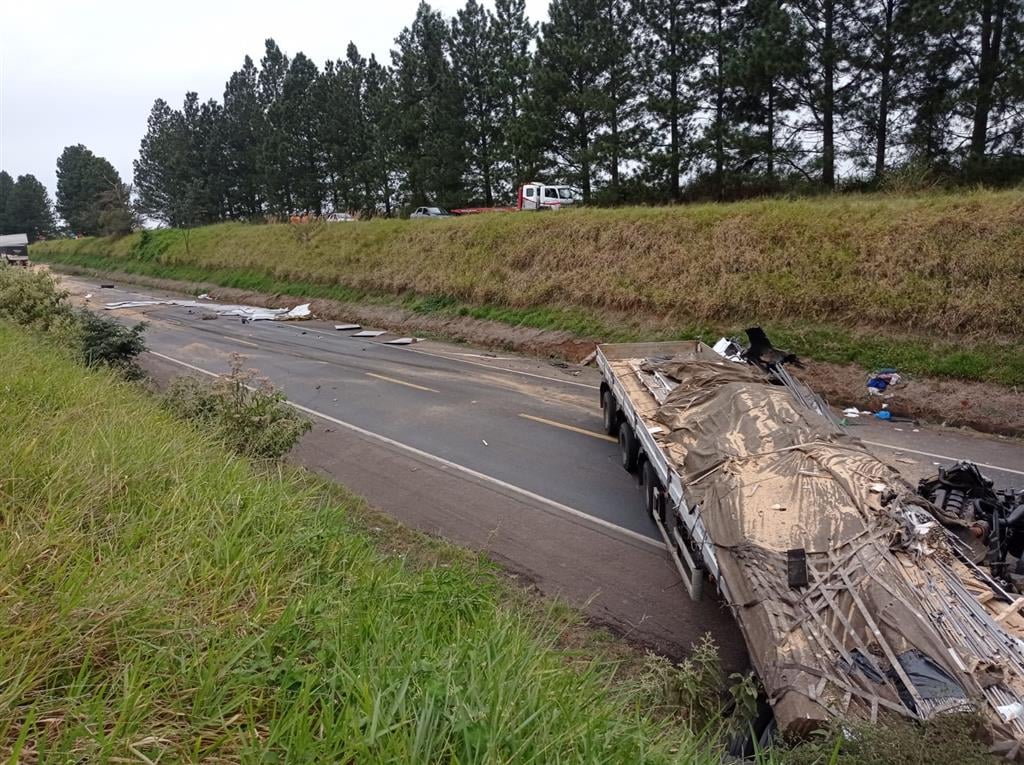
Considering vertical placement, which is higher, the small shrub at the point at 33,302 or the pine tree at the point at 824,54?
the pine tree at the point at 824,54

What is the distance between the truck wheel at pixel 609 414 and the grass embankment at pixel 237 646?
294 inches

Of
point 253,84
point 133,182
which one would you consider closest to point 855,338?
point 253,84

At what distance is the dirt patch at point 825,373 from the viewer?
12422 millimetres

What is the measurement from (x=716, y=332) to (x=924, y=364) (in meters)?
5.27

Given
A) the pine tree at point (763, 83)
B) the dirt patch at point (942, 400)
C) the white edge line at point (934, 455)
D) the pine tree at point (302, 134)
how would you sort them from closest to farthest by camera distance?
1. the white edge line at point (934, 455)
2. the dirt patch at point (942, 400)
3. the pine tree at point (763, 83)
4. the pine tree at point (302, 134)

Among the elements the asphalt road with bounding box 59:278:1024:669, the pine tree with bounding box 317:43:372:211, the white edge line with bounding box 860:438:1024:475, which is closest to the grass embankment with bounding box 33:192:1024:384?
the asphalt road with bounding box 59:278:1024:669

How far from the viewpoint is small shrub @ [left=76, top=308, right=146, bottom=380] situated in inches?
438

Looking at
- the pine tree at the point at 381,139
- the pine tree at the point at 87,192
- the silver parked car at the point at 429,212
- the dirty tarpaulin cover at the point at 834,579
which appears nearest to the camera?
the dirty tarpaulin cover at the point at 834,579

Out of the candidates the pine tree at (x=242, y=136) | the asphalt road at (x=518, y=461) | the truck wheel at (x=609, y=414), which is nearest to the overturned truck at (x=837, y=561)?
the asphalt road at (x=518, y=461)

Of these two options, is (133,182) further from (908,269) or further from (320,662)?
(320,662)

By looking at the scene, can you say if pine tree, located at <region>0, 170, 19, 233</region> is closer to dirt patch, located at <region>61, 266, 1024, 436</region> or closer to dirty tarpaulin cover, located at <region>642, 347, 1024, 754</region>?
dirt patch, located at <region>61, 266, 1024, 436</region>

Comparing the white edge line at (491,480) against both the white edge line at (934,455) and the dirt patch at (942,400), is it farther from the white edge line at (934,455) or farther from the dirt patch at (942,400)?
the dirt patch at (942,400)

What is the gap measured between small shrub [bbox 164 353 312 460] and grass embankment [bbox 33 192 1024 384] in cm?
1268

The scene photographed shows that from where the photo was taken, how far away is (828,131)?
22562mm
